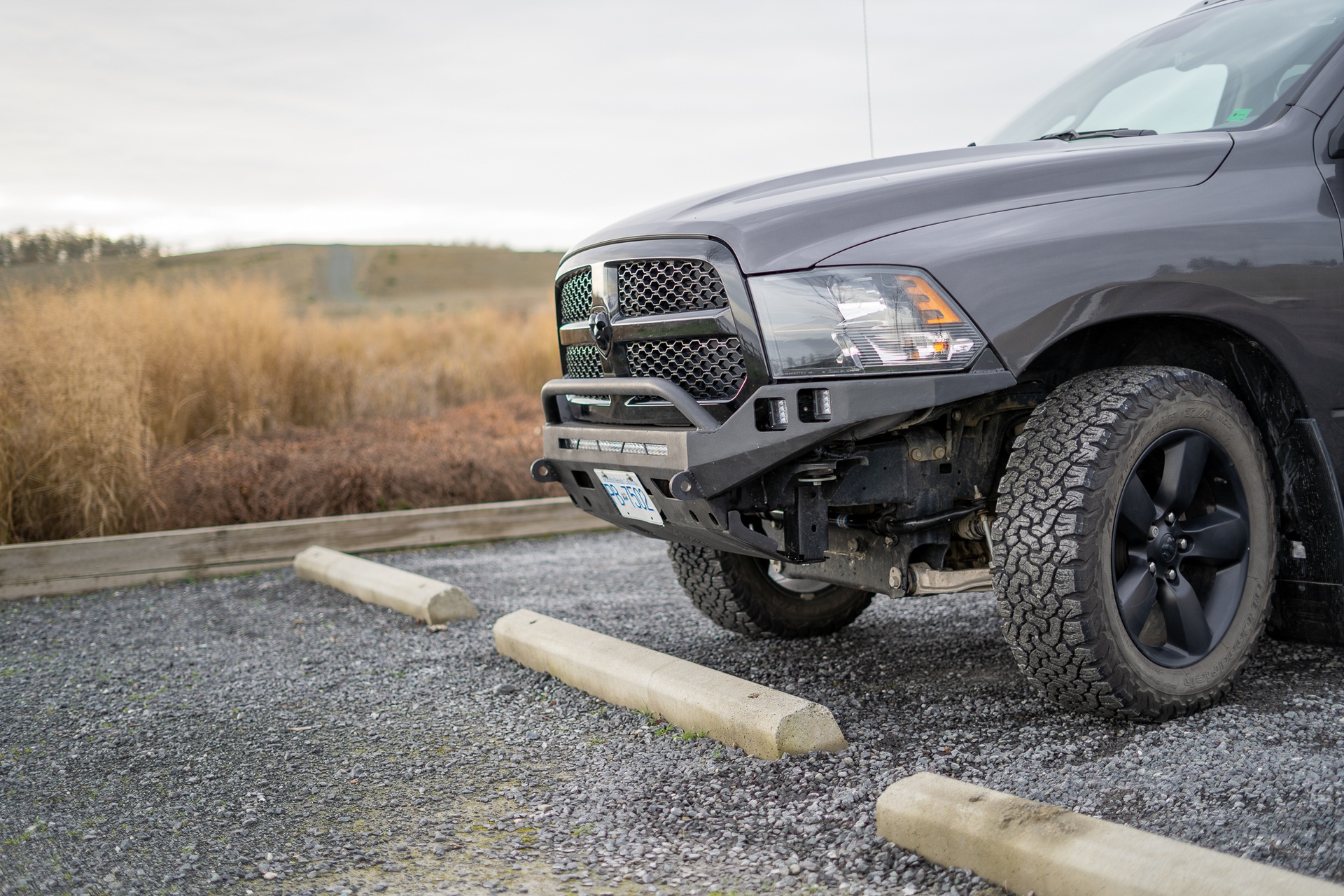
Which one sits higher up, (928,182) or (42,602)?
(928,182)

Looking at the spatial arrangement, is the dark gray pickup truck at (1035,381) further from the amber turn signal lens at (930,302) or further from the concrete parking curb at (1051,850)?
the concrete parking curb at (1051,850)

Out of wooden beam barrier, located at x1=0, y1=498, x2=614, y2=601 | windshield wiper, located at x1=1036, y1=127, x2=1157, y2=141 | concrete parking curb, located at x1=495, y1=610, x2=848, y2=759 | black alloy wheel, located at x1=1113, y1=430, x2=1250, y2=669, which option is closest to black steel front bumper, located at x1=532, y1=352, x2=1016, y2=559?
concrete parking curb, located at x1=495, y1=610, x2=848, y2=759

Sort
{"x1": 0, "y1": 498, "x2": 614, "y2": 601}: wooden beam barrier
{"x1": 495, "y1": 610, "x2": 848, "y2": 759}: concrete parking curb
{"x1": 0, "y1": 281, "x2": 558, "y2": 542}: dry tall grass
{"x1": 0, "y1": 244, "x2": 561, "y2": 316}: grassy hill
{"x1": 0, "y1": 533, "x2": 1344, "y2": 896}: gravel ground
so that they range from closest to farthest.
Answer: {"x1": 0, "y1": 533, "x2": 1344, "y2": 896}: gravel ground, {"x1": 495, "y1": 610, "x2": 848, "y2": 759}: concrete parking curb, {"x1": 0, "y1": 498, "x2": 614, "y2": 601}: wooden beam barrier, {"x1": 0, "y1": 281, "x2": 558, "y2": 542}: dry tall grass, {"x1": 0, "y1": 244, "x2": 561, "y2": 316}: grassy hill

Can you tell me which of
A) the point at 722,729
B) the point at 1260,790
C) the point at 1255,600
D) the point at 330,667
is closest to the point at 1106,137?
the point at 1255,600

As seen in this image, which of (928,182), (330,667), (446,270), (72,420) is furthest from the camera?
(446,270)

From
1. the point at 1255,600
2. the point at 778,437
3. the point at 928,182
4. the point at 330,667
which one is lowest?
the point at 330,667

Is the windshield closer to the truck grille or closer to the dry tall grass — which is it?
the truck grille

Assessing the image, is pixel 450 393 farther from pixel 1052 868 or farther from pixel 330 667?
pixel 1052 868

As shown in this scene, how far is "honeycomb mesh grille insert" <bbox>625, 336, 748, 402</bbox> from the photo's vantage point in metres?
2.68

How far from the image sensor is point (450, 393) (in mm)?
11234

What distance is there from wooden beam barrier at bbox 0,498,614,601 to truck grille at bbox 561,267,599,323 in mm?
Result: 3743

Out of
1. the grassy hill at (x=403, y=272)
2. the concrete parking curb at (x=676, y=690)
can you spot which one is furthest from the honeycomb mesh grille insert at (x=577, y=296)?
the grassy hill at (x=403, y=272)

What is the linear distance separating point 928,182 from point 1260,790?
1723mm

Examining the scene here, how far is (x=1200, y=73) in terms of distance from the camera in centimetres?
350
